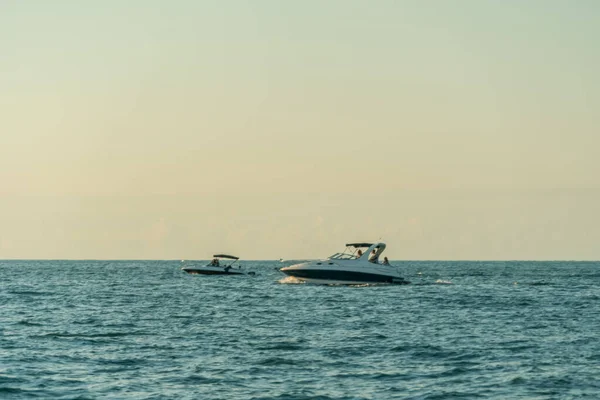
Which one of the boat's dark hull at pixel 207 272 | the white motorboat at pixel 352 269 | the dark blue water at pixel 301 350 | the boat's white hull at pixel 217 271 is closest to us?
the dark blue water at pixel 301 350

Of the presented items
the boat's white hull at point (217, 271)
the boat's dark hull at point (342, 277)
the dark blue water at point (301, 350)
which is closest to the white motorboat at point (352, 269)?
the boat's dark hull at point (342, 277)

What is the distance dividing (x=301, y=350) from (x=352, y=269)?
44.7 metres

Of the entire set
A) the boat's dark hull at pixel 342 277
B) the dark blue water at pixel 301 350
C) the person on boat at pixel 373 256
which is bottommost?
the dark blue water at pixel 301 350

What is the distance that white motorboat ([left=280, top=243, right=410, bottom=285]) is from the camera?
82.4 meters

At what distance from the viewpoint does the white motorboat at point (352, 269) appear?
82.4 m

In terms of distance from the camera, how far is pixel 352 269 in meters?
82.2

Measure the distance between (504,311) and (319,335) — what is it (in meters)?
19.5

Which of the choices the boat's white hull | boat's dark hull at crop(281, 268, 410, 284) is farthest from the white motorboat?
the boat's white hull

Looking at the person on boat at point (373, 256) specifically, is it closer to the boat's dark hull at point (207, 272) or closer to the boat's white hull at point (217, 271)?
the boat's white hull at point (217, 271)

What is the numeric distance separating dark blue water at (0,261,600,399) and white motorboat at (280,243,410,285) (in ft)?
54.9

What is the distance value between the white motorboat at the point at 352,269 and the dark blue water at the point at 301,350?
1674cm

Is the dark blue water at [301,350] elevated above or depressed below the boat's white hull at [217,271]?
below

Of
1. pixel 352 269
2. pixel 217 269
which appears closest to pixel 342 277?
pixel 352 269

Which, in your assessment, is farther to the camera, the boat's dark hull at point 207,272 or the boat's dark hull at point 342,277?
the boat's dark hull at point 207,272
